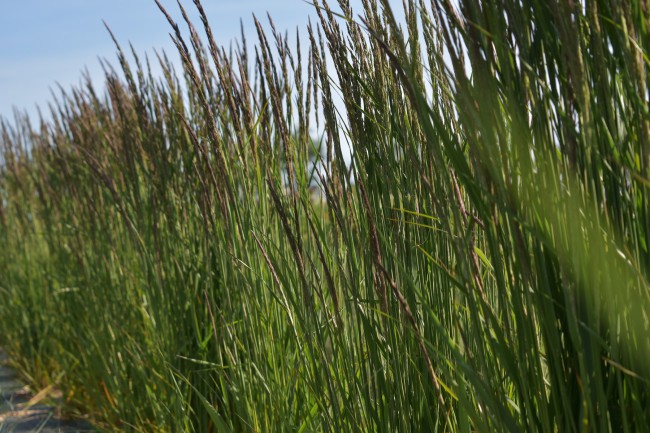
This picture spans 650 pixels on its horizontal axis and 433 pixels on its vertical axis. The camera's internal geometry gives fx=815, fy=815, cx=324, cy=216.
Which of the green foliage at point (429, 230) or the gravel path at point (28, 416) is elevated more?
the green foliage at point (429, 230)

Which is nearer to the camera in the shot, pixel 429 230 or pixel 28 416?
pixel 429 230

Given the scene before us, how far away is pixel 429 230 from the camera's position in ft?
5.38

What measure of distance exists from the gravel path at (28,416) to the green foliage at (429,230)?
0.54 metres

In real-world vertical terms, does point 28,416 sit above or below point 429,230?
below

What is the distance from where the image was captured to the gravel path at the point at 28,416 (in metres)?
3.38

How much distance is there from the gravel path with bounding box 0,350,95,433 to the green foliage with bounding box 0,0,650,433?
542mm

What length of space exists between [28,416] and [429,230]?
2.68 m

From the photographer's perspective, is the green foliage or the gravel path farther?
the gravel path

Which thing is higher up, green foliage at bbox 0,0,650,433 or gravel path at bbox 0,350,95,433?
green foliage at bbox 0,0,650,433

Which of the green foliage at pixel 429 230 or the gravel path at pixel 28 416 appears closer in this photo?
the green foliage at pixel 429 230

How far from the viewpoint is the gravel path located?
11.1ft

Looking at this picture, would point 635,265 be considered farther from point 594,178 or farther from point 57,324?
point 57,324

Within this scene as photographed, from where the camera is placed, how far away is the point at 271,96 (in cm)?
192

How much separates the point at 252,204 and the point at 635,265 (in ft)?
3.99
